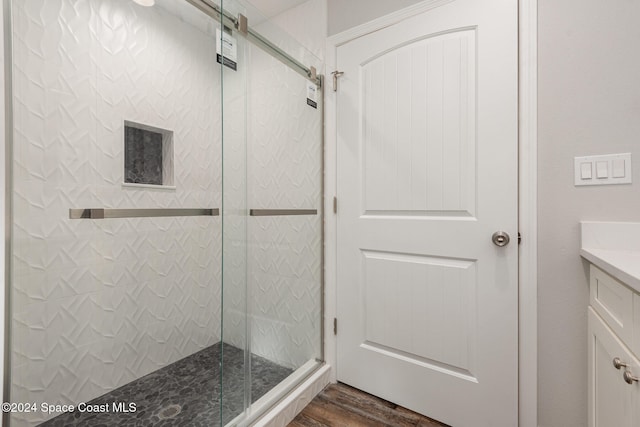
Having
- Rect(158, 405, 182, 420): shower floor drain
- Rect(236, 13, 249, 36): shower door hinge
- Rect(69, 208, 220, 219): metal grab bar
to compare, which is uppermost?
Rect(236, 13, 249, 36): shower door hinge

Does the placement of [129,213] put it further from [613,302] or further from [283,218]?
[613,302]

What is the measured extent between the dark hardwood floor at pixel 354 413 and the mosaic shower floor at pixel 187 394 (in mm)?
220

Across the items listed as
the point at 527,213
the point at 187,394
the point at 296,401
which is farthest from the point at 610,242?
the point at 187,394

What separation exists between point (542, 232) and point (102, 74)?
6.58 feet

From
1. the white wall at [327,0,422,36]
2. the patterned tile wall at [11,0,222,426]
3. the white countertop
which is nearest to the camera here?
the white countertop

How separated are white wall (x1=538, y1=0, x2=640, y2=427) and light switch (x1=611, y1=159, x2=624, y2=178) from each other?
34 millimetres

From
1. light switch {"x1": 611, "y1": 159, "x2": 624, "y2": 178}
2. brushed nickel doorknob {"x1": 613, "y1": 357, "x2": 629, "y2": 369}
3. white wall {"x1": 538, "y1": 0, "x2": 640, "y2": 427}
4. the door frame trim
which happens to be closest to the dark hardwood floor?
the door frame trim

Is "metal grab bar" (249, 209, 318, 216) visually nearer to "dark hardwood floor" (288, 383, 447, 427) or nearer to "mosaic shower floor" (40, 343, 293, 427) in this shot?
"mosaic shower floor" (40, 343, 293, 427)

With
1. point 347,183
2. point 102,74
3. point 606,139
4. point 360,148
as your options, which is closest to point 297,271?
point 347,183

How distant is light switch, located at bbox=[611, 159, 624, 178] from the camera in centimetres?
103

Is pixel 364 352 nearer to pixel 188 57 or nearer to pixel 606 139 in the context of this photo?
pixel 606 139

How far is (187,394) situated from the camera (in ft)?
4.43

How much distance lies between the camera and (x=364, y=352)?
1562 mm

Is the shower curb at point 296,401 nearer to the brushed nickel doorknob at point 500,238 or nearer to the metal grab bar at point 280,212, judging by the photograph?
the metal grab bar at point 280,212
